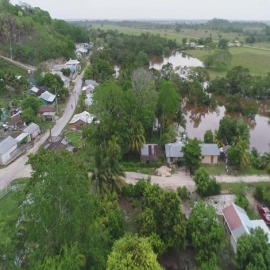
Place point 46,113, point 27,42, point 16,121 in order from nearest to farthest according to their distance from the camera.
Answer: point 16,121
point 46,113
point 27,42

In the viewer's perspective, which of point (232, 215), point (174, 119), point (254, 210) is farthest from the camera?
point (174, 119)

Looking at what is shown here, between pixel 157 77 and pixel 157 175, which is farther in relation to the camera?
pixel 157 77

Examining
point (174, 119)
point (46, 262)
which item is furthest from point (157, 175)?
point (46, 262)

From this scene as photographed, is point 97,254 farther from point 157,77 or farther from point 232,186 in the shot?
point 157,77

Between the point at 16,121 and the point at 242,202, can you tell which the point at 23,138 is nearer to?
the point at 16,121

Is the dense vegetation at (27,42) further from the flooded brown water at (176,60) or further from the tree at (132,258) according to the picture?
the tree at (132,258)

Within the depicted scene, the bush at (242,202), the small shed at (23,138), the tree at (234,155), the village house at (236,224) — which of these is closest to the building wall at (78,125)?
the small shed at (23,138)

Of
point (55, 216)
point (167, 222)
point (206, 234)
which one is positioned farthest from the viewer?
point (167, 222)

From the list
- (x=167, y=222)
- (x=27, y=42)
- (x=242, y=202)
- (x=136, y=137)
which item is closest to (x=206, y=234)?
(x=167, y=222)
